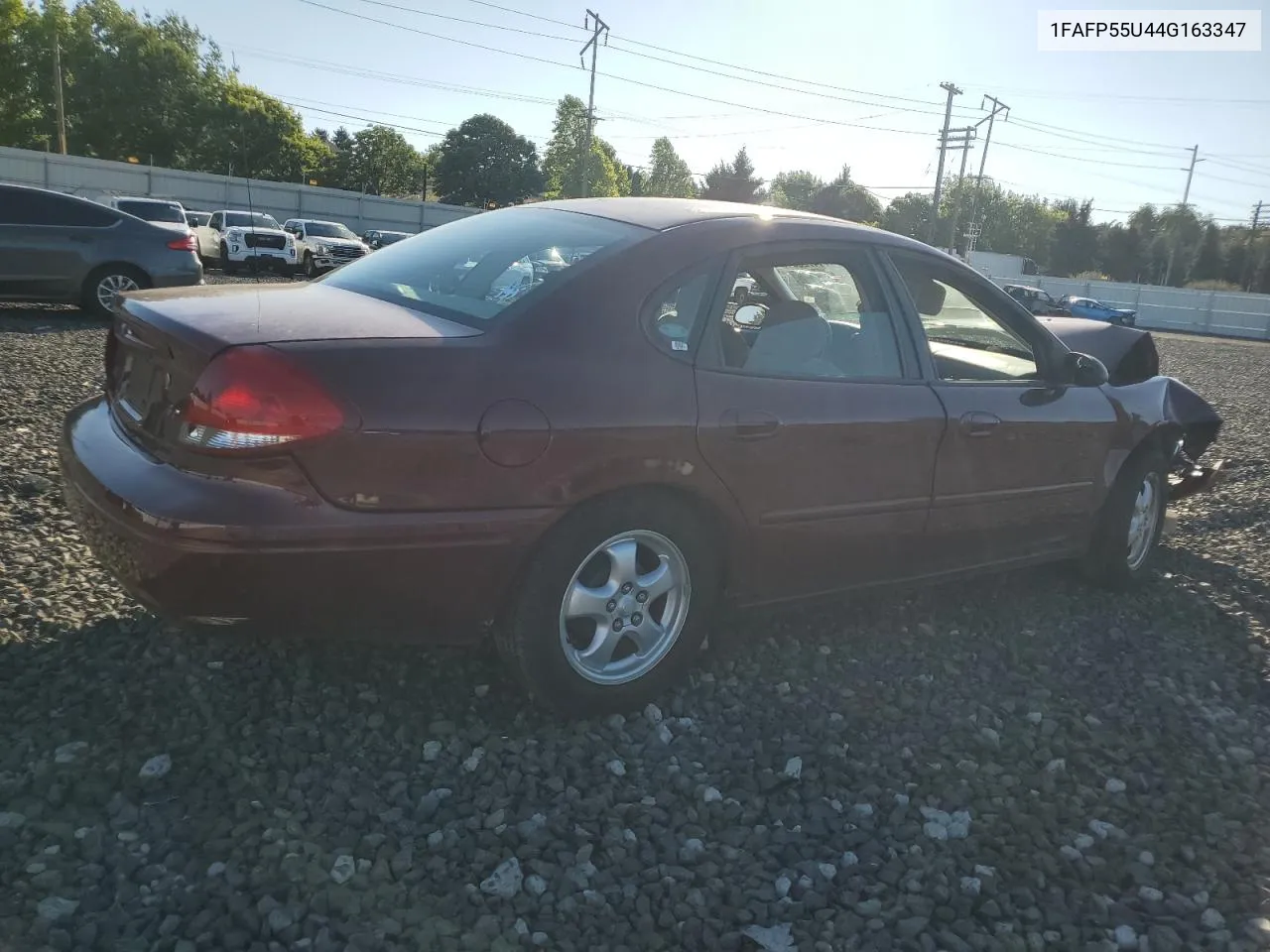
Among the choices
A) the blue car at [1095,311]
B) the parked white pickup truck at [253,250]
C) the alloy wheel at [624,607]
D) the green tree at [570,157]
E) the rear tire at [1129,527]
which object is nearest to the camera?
the alloy wheel at [624,607]

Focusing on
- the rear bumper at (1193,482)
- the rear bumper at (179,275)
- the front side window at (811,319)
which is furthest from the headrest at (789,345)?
the rear bumper at (179,275)

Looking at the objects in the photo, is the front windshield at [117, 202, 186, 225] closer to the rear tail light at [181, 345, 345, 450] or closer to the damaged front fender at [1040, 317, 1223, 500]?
the damaged front fender at [1040, 317, 1223, 500]

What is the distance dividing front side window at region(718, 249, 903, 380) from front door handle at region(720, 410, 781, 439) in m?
0.16

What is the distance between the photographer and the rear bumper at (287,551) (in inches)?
87.2

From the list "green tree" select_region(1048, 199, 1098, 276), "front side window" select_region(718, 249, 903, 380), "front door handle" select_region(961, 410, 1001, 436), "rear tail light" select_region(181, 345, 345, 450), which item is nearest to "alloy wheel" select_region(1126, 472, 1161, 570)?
"front door handle" select_region(961, 410, 1001, 436)

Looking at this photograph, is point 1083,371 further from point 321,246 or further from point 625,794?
point 321,246

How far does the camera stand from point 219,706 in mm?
2719

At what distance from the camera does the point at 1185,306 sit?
44.8 meters

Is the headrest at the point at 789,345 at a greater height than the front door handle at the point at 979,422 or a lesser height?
greater

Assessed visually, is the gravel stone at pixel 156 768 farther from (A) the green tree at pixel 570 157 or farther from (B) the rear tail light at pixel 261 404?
(A) the green tree at pixel 570 157

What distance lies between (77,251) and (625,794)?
32.1 ft

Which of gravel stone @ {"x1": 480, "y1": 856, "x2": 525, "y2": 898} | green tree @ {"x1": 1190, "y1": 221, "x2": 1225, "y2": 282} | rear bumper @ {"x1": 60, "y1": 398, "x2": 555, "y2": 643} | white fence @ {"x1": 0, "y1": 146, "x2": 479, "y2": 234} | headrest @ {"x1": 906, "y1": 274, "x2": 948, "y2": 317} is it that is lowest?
gravel stone @ {"x1": 480, "y1": 856, "x2": 525, "y2": 898}

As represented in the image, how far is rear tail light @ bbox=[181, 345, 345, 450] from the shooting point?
2221mm

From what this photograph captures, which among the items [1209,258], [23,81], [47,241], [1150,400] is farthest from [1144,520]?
[1209,258]
